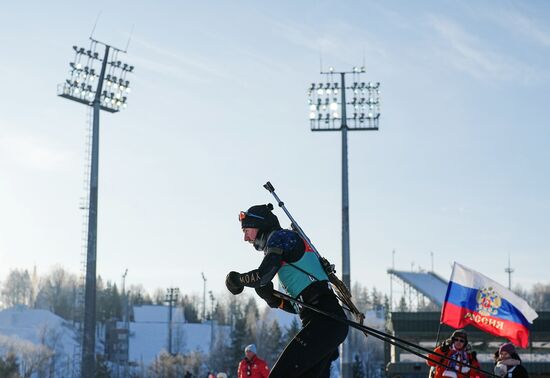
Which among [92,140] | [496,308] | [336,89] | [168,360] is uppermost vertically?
[336,89]

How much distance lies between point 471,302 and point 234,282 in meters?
11.1

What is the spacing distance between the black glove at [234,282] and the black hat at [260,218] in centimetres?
54

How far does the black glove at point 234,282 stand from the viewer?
7320 mm

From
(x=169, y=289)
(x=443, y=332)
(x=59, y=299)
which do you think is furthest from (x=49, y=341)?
(x=443, y=332)

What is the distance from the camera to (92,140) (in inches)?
1473

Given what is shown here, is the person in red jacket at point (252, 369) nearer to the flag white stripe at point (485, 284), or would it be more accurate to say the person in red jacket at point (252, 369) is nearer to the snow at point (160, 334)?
the flag white stripe at point (485, 284)

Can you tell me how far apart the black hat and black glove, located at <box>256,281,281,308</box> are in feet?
1.64

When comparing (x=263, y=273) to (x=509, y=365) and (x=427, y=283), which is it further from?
(x=427, y=283)

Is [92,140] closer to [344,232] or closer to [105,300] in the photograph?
[344,232]

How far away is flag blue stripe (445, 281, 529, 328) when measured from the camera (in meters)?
16.9

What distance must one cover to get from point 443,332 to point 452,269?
24.4 meters

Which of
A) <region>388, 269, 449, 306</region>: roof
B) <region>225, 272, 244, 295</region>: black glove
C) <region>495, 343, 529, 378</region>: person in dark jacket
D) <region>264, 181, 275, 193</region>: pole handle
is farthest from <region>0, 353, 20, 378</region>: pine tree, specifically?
<region>388, 269, 449, 306</region>: roof

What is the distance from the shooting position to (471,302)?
57.5ft

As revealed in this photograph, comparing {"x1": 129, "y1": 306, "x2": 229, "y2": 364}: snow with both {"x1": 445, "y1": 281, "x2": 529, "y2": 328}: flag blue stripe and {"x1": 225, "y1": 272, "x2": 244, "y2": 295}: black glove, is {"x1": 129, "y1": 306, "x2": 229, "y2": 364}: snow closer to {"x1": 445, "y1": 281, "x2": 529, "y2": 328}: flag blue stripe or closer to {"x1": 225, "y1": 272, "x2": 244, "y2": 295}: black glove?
{"x1": 445, "y1": 281, "x2": 529, "y2": 328}: flag blue stripe
